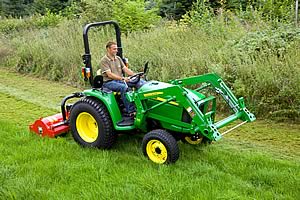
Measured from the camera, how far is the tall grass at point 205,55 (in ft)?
21.8

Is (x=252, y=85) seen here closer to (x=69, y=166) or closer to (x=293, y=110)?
(x=293, y=110)

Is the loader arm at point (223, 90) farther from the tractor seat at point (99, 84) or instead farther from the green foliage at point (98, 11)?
the green foliage at point (98, 11)

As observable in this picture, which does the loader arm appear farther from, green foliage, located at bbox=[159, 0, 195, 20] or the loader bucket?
green foliage, located at bbox=[159, 0, 195, 20]

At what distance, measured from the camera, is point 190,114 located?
15.1ft

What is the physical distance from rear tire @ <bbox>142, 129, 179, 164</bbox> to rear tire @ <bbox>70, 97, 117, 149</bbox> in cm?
56

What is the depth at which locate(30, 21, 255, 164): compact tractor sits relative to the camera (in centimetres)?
468

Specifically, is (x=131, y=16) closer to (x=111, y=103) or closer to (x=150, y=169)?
(x=111, y=103)

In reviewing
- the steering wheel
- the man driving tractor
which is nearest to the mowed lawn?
the man driving tractor

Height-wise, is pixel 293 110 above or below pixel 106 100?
below

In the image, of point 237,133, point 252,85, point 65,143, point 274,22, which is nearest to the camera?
point 65,143

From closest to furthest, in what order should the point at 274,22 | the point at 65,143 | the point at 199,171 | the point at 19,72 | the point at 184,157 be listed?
1. the point at 199,171
2. the point at 184,157
3. the point at 65,143
4. the point at 274,22
5. the point at 19,72

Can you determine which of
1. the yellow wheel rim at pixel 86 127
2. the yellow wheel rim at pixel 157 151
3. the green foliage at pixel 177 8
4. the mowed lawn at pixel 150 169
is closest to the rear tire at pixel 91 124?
the yellow wheel rim at pixel 86 127

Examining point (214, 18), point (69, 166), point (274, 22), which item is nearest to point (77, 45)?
point (214, 18)

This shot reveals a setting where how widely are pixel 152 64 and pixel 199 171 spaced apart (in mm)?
4356
